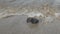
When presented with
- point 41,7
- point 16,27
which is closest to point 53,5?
point 41,7

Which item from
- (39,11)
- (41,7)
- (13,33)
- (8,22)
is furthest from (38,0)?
(13,33)

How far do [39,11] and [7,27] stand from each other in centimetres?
50

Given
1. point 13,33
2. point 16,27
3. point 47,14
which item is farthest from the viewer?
point 47,14

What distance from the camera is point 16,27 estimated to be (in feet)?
4.25

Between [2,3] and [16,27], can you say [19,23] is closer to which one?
[16,27]

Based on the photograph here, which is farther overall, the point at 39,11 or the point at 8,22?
the point at 39,11

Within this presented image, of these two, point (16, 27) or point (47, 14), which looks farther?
point (47, 14)

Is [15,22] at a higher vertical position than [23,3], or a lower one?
lower

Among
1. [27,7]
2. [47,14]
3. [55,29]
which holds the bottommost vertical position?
[55,29]

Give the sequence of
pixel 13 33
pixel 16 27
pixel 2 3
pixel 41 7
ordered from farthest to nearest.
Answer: pixel 2 3, pixel 41 7, pixel 16 27, pixel 13 33

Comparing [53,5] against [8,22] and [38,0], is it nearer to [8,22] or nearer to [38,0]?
[38,0]

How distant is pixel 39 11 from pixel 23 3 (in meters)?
0.32

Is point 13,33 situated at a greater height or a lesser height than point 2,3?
lesser

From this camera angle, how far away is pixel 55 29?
4.14 feet
